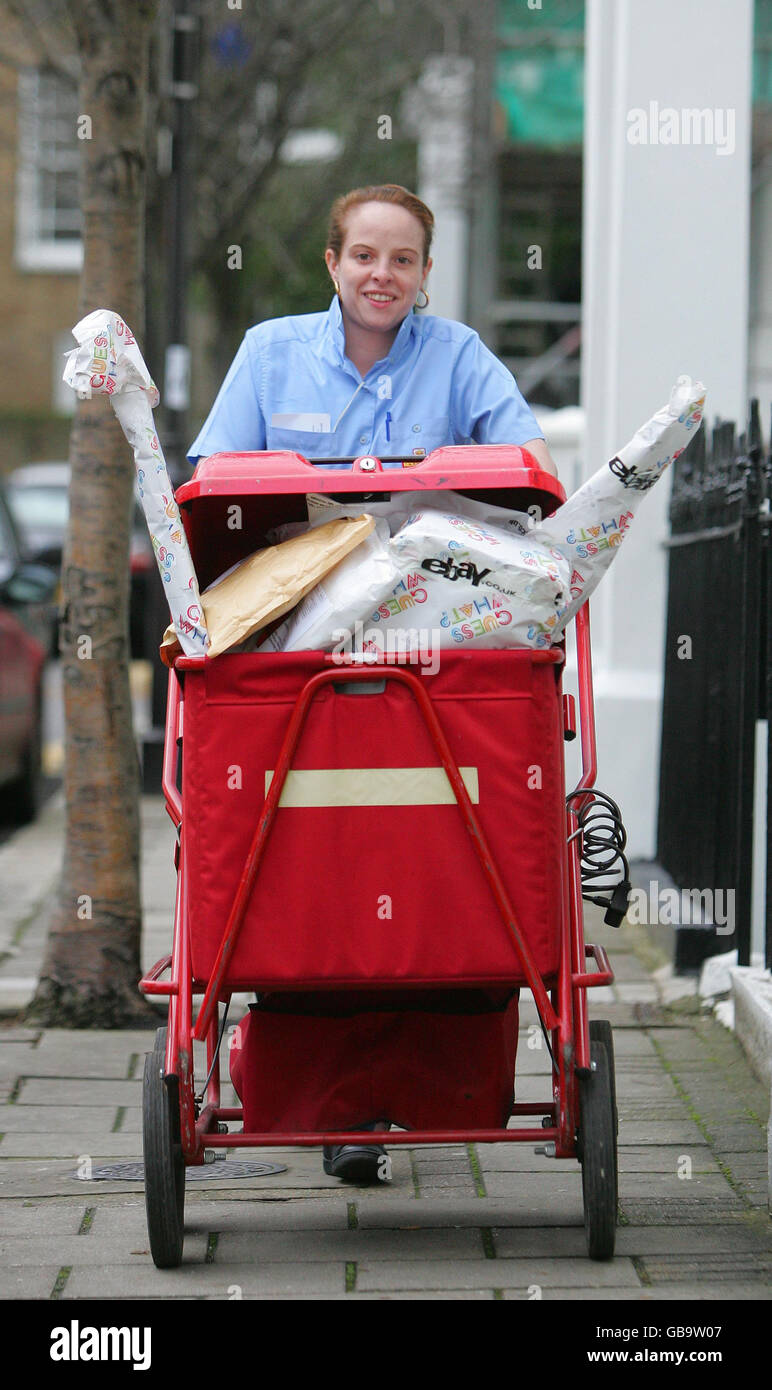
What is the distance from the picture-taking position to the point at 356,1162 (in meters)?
4.12

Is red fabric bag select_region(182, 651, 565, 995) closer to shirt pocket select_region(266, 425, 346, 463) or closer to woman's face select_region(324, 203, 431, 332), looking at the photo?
A: shirt pocket select_region(266, 425, 346, 463)

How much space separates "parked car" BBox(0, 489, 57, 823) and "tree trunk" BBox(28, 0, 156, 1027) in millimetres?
3789

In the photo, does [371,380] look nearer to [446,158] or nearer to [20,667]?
[20,667]

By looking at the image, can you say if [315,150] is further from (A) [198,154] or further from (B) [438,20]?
(A) [198,154]

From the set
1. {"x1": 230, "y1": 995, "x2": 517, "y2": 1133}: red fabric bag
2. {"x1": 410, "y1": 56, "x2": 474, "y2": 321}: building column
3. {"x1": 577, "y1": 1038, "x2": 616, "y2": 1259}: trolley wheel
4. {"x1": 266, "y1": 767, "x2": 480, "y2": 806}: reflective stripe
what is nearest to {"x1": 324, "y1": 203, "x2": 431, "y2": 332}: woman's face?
{"x1": 266, "y1": 767, "x2": 480, "y2": 806}: reflective stripe

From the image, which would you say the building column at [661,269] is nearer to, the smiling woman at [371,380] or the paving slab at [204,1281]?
the smiling woman at [371,380]

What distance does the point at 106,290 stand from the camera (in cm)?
578

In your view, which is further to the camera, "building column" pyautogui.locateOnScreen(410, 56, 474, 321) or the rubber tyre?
"building column" pyautogui.locateOnScreen(410, 56, 474, 321)

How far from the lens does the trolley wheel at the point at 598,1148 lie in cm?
351

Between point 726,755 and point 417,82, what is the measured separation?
52.6ft

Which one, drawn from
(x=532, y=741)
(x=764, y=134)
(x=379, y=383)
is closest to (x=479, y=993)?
(x=532, y=741)

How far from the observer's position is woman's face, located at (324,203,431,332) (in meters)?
3.98

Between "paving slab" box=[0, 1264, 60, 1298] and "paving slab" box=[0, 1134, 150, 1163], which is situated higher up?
"paving slab" box=[0, 1264, 60, 1298]

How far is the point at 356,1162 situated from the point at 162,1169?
71 cm
